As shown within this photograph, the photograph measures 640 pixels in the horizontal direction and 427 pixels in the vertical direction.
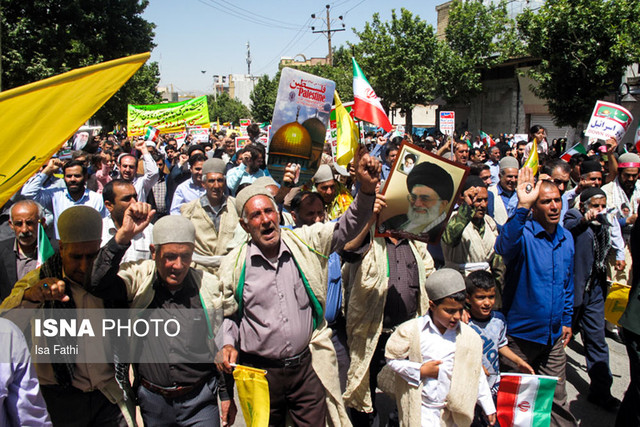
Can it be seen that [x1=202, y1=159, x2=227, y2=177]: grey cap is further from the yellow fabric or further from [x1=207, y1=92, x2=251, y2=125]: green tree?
[x1=207, y1=92, x2=251, y2=125]: green tree

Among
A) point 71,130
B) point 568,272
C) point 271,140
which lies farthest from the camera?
point 271,140

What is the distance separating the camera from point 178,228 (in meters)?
2.73

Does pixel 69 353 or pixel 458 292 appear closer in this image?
pixel 69 353

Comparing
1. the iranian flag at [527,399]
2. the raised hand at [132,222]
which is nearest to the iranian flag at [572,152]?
the iranian flag at [527,399]

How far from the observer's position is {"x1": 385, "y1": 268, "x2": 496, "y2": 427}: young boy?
3072 mm

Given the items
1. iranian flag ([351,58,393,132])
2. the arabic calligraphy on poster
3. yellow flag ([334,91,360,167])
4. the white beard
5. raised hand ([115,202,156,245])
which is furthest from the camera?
the arabic calligraphy on poster

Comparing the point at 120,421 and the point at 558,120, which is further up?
the point at 558,120

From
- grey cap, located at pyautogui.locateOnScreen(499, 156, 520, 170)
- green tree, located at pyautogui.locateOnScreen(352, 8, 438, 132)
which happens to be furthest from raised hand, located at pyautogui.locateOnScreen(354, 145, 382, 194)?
green tree, located at pyautogui.locateOnScreen(352, 8, 438, 132)

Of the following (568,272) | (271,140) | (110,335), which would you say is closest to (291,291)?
(110,335)

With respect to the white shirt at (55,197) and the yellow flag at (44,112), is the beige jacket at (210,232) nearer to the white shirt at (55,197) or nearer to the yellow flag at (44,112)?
the white shirt at (55,197)

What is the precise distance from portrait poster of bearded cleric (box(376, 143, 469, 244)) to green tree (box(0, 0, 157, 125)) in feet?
59.3

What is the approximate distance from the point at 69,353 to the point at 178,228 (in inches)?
32.4

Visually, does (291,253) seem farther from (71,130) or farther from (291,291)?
(71,130)

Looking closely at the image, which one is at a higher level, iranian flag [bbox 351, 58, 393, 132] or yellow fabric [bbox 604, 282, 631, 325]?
iranian flag [bbox 351, 58, 393, 132]
